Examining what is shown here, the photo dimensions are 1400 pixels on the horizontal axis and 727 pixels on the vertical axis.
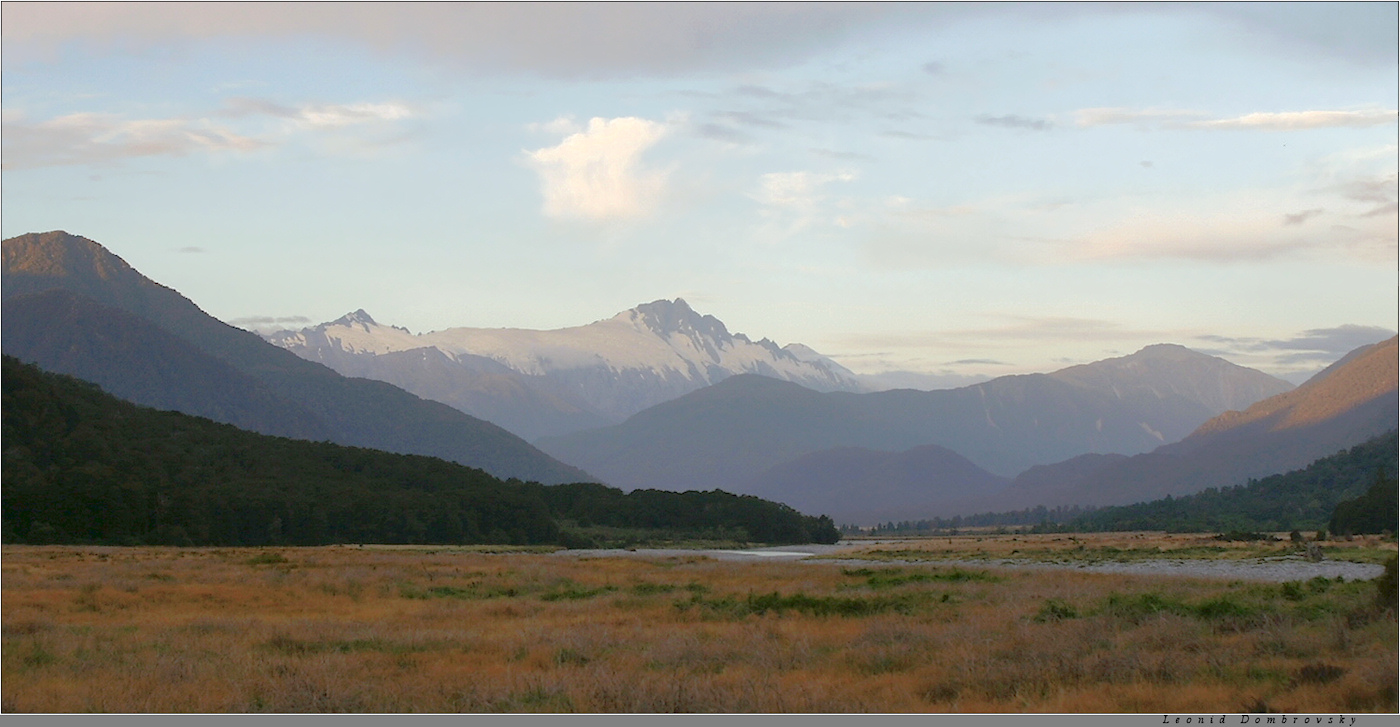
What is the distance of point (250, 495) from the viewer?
11781 centimetres

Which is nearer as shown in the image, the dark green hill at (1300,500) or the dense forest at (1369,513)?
the dense forest at (1369,513)

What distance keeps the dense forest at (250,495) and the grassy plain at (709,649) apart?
63.2 metres

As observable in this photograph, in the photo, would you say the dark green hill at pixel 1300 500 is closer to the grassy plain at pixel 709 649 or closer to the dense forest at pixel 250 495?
the dense forest at pixel 250 495

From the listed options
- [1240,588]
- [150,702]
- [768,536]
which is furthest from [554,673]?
[768,536]

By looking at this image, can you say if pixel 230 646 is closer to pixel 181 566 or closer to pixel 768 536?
pixel 181 566

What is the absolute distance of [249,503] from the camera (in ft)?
377

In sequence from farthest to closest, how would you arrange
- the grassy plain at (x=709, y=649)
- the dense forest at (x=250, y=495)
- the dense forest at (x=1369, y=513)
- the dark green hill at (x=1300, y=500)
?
the dark green hill at (x=1300, y=500), the dense forest at (x=250, y=495), the dense forest at (x=1369, y=513), the grassy plain at (x=709, y=649)

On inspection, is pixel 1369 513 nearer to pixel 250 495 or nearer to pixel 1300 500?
pixel 1300 500

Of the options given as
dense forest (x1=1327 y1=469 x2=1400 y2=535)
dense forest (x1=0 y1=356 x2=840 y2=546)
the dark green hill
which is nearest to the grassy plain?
dense forest (x1=1327 y1=469 x2=1400 y2=535)

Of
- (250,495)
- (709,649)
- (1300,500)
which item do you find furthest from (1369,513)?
(250,495)

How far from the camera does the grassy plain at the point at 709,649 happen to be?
1892 centimetres

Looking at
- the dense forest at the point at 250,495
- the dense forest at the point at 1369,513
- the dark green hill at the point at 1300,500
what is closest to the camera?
the dense forest at the point at 1369,513

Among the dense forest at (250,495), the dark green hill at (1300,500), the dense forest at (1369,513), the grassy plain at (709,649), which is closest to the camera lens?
the grassy plain at (709,649)

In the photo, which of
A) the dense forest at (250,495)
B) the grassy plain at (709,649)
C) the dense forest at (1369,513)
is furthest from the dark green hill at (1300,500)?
the grassy plain at (709,649)
